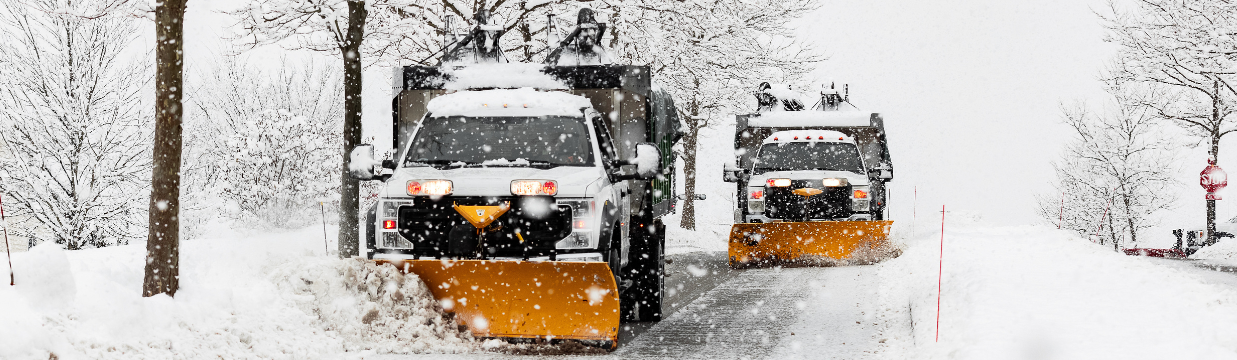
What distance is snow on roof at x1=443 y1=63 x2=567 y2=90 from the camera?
908cm

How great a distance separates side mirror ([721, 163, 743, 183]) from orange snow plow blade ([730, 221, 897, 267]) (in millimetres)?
1597

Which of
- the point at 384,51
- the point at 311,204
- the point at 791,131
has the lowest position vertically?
the point at 311,204

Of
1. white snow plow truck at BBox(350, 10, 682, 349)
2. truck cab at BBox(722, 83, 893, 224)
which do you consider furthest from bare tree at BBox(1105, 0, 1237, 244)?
white snow plow truck at BBox(350, 10, 682, 349)

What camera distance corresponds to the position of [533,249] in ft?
24.9

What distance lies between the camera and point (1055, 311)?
23.8 ft

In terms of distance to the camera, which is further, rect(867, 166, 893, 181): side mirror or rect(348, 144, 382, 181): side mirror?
rect(867, 166, 893, 181): side mirror

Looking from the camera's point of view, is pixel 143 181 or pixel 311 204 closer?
pixel 143 181

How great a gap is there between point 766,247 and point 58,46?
15.9 meters

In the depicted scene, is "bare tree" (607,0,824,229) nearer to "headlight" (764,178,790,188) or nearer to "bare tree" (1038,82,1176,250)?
"headlight" (764,178,790,188)

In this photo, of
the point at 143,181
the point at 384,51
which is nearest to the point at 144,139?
the point at 143,181

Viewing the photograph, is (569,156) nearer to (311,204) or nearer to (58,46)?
(58,46)

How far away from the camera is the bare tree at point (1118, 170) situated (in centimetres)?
4538

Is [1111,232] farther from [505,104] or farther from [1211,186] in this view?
[505,104]

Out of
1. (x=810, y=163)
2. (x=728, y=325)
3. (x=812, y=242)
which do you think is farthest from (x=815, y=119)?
(x=728, y=325)
